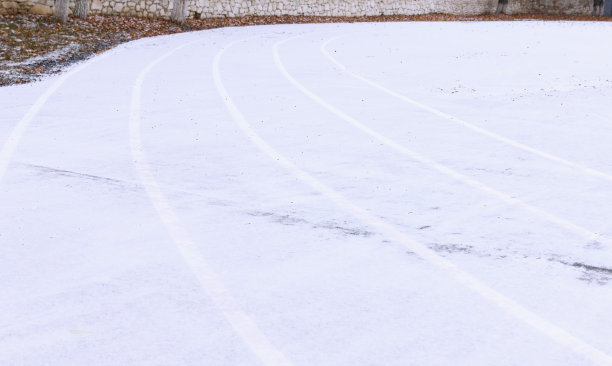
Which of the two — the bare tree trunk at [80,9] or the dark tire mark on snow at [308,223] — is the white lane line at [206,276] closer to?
the dark tire mark on snow at [308,223]

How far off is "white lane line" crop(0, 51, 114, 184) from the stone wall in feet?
28.7

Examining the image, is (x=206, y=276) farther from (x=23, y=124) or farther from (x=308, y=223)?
(x=23, y=124)

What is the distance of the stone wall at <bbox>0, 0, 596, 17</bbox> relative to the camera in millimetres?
23219

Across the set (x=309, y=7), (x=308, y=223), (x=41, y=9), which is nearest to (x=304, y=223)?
(x=308, y=223)

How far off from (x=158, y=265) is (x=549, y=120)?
6835mm

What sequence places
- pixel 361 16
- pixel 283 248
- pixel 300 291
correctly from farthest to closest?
pixel 361 16 → pixel 283 248 → pixel 300 291

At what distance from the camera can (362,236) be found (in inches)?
233

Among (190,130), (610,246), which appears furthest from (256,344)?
(190,130)

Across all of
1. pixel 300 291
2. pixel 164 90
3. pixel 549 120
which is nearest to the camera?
A: pixel 300 291

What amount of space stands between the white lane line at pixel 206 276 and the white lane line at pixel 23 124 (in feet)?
4.10

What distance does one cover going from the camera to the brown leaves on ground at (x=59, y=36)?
570 inches

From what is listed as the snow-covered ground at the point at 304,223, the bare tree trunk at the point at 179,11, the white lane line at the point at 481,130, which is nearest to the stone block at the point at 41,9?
the bare tree trunk at the point at 179,11

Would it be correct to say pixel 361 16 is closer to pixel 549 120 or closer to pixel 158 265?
pixel 549 120

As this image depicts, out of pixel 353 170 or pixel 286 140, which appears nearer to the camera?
pixel 353 170
